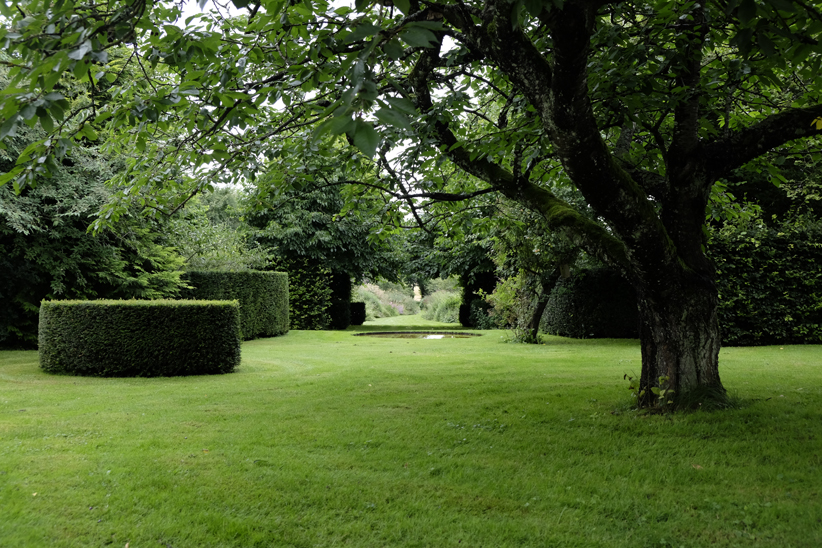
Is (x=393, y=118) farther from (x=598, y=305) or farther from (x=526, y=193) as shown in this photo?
(x=598, y=305)

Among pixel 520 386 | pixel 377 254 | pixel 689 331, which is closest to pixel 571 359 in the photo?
pixel 520 386

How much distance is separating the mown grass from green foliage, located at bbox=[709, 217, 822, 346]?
563cm

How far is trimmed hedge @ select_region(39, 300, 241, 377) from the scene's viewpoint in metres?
9.53

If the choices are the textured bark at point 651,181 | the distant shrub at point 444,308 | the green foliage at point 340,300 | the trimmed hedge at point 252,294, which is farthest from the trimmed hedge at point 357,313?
the textured bark at point 651,181

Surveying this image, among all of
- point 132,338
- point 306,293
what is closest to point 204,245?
point 306,293

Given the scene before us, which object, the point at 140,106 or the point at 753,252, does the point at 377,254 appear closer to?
the point at 753,252

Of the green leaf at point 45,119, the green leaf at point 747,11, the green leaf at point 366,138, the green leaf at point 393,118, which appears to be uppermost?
the green leaf at point 747,11

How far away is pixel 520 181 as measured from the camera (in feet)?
20.8

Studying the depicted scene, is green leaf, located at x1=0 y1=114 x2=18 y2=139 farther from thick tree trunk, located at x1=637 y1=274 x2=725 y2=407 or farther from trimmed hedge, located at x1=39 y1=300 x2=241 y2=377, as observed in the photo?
trimmed hedge, located at x1=39 y1=300 x2=241 y2=377

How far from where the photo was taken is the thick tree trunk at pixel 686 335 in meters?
5.38

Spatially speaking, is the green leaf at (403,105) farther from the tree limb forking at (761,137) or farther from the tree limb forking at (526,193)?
the tree limb forking at (761,137)

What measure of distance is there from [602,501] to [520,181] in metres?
3.77

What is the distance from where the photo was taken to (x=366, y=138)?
5.39 feet

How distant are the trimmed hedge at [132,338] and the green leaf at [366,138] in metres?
8.97
